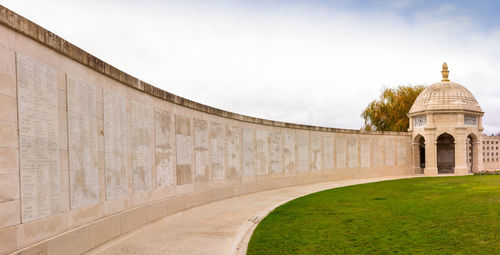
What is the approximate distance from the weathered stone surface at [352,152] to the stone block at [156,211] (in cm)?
1764

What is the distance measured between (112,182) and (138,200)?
1490mm

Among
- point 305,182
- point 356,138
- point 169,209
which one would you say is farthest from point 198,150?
point 356,138

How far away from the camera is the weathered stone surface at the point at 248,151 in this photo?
17484mm

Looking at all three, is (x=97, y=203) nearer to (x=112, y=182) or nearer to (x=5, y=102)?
(x=112, y=182)

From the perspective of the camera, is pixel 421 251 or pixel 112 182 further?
pixel 112 182

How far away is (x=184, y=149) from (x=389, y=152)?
21.1 meters

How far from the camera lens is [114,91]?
8984 millimetres

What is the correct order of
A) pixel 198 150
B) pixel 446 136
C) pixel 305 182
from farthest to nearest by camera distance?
pixel 446 136, pixel 305 182, pixel 198 150

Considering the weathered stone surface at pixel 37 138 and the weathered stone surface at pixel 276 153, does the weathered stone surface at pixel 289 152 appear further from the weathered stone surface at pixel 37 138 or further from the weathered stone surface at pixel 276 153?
the weathered stone surface at pixel 37 138

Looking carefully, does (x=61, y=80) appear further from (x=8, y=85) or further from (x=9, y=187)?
(x=9, y=187)

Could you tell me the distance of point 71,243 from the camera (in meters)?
6.78

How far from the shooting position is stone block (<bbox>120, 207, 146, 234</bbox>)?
8914 mm

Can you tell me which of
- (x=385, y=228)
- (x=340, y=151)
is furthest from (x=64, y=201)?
(x=340, y=151)

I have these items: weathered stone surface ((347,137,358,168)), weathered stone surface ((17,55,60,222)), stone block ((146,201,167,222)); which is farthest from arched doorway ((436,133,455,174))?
weathered stone surface ((17,55,60,222))
